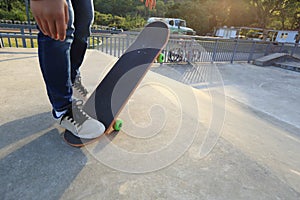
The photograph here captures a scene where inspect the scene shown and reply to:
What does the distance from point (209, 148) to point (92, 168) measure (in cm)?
64

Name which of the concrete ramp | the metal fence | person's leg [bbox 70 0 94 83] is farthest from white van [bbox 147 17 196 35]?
person's leg [bbox 70 0 94 83]

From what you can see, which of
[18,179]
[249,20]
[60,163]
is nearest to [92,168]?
[60,163]

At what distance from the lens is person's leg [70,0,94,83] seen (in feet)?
3.44

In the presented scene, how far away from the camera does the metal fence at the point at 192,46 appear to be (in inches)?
181

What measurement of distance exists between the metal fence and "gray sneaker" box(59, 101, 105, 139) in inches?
145

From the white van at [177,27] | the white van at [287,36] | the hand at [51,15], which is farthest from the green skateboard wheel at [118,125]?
the white van at [287,36]

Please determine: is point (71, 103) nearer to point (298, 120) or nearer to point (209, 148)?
point (209, 148)

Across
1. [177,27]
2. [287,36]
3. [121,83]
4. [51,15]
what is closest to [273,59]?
[121,83]

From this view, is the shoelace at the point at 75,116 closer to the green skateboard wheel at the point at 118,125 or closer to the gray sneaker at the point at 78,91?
the green skateboard wheel at the point at 118,125

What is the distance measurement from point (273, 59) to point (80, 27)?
9268 mm

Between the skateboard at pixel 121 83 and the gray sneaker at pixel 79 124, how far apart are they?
0.03 meters

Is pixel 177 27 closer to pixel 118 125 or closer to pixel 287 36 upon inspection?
pixel 287 36

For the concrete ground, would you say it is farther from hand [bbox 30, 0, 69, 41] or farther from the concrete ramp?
the concrete ramp

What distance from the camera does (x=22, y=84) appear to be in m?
1.61
